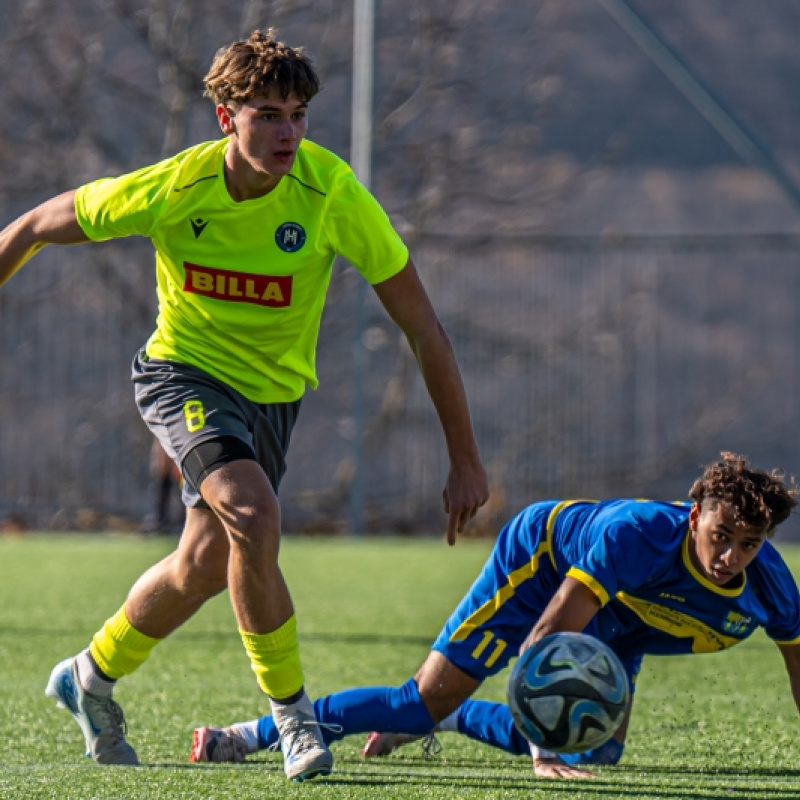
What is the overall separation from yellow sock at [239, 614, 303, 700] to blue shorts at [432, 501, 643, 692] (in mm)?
589

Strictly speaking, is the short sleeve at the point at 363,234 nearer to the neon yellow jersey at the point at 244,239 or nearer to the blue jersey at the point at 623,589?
the neon yellow jersey at the point at 244,239

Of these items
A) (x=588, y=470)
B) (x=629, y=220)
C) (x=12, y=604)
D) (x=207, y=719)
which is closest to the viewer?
(x=207, y=719)

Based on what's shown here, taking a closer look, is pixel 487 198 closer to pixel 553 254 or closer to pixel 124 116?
pixel 553 254

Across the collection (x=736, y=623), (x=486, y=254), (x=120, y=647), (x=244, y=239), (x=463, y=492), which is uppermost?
(x=486, y=254)

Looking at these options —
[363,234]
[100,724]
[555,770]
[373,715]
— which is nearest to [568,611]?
[555,770]

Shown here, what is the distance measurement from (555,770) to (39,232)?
1.92 m

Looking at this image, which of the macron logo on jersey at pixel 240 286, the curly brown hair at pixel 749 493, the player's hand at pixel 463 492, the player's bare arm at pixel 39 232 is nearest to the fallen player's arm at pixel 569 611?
the player's hand at pixel 463 492

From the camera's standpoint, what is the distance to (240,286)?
381 centimetres

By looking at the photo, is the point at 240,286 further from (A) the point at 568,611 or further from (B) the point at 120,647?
(A) the point at 568,611

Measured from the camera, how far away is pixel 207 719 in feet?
Result: 15.3

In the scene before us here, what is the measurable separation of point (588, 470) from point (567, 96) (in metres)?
4.30

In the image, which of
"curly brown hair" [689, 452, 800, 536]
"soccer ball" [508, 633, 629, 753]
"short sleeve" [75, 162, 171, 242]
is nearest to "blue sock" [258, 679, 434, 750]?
"soccer ball" [508, 633, 629, 753]

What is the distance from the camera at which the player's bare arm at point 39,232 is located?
3.75 metres

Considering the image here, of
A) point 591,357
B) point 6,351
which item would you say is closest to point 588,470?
point 591,357
